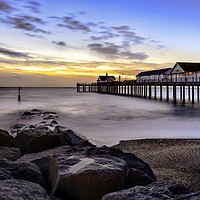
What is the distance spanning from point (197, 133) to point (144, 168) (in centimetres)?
1211

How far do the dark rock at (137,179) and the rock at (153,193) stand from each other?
947mm

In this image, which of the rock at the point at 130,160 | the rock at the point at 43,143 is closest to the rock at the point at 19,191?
the rock at the point at 130,160

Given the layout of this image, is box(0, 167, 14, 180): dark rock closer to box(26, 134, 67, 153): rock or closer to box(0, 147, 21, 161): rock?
box(0, 147, 21, 161): rock

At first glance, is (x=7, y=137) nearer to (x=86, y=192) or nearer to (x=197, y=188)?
(x=86, y=192)

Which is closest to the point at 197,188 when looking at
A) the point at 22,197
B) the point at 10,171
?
the point at 10,171

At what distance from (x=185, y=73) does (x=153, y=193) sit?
46.4m

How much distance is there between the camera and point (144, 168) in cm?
538

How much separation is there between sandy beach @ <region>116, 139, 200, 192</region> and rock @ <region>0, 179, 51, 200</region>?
12.3 feet

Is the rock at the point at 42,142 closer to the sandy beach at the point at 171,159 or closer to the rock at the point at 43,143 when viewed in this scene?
the rock at the point at 43,143

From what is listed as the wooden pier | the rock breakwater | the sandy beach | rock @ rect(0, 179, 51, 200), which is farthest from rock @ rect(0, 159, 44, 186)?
the wooden pier

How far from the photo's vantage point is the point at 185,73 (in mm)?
47500

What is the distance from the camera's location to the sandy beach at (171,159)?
22.9ft

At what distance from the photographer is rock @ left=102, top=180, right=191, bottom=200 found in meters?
3.23

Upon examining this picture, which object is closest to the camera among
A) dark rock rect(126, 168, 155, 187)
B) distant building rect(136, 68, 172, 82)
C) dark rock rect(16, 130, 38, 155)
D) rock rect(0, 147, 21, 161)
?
dark rock rect(126, 168, 155, 187)
